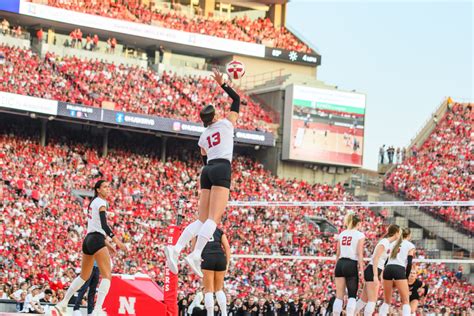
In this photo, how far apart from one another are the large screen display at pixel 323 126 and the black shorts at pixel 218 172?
125ft

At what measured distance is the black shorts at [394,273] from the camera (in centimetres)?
1742

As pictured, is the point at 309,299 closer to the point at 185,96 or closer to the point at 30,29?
the point at 185,96

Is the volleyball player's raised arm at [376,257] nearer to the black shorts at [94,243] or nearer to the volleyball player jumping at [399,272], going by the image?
the volleyball player jumping at [399,272]

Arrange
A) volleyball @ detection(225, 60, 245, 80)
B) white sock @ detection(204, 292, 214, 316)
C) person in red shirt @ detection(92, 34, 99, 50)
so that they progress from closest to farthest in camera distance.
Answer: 1. white sock @ detection(204, 292, 214, 316)
2. volleyball @ detection(225, 60, 245, 80)
3. person in red shirt @ detection(92, 34, 99, 50)

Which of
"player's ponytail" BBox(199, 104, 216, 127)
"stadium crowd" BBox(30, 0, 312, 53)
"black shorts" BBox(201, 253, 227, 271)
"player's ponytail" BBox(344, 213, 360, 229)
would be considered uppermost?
"stadium crowd" BBox(30, 0, 312, 53)

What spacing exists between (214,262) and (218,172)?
2.29m

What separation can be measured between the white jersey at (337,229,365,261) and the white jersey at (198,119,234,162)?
14.8ft

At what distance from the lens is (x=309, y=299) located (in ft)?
111

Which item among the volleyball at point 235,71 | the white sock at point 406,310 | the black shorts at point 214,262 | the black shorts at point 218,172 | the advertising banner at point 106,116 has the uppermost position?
the advertising banner at point 106,116

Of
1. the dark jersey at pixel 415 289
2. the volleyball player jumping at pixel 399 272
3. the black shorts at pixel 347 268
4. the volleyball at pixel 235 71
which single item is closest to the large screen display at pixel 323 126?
the dark jersey at pixel 415 289

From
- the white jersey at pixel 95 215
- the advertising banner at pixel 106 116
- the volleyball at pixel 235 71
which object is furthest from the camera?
the advertising banner at pixel 106 116

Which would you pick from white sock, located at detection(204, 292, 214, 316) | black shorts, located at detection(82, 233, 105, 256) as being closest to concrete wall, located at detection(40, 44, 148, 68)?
black shorts, located at detection(82, 233, 105, 256)

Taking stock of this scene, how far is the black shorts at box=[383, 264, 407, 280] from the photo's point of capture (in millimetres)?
17422

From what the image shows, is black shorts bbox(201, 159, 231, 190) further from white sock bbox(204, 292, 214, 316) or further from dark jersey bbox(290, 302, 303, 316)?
dark jersey bbox(290, 302, 303, 316)
